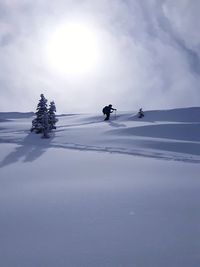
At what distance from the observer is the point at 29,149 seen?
22.1 metres

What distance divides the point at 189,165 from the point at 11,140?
54.0 feet

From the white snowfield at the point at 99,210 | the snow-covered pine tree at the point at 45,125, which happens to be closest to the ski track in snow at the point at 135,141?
the snow-covered pine tree at the point at 45,125

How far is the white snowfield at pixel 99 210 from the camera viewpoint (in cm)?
633

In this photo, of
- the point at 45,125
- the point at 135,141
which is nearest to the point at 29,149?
the point at 45,125

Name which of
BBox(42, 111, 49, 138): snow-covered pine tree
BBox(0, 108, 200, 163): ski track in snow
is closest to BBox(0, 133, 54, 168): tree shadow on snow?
BBox(0, 108, 200, 163): ski track in snow

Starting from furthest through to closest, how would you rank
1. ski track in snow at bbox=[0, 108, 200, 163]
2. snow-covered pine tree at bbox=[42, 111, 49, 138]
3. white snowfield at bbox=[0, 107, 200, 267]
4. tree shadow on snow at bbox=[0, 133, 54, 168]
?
snow-covered pine tree at bbox=[42, 111, 49, 138], ski track in snow at bbox=[0, 108, 200, 163], tree shadow on snow at bbox=[0, 133, 54, 168], white snowfield at bbox=[0, 107, 200, 267]

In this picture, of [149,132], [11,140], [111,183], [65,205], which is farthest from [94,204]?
[149,132]

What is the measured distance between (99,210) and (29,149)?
14.2 m

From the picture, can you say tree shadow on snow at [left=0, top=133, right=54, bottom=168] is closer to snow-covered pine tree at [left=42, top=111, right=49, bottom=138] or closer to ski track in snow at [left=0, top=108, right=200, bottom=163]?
ski track in snow at [left=0, top=108, right=200, bottom=163]

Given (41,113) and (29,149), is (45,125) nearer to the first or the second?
(41,113)

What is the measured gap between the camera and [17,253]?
648cm

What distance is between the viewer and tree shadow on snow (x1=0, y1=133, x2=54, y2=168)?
60.0 ft

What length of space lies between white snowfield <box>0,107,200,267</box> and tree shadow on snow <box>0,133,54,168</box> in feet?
0.72

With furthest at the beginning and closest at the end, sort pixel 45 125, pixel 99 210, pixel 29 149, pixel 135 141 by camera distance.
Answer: pixel 45 125 < pixel 135 141 < pixel 29 149 < pixel 99 210
